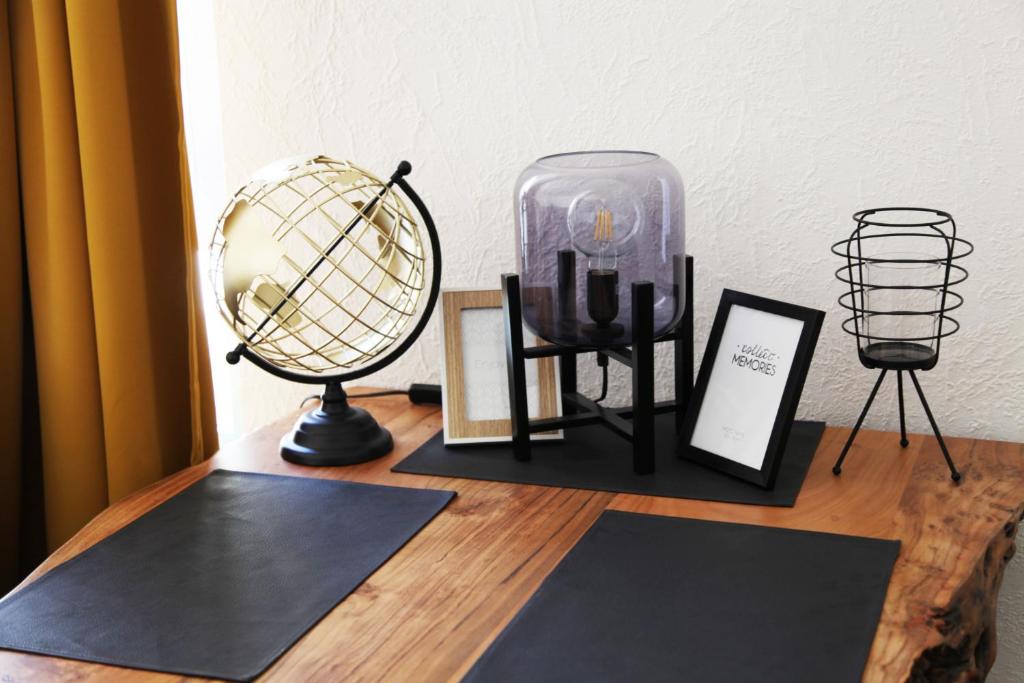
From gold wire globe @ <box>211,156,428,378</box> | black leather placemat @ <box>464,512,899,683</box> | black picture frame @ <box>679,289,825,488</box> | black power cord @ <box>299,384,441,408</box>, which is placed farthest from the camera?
black power cord @ <box>299,384,441,408</box>

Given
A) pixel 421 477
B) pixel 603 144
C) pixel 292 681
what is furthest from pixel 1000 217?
pixel 292 681

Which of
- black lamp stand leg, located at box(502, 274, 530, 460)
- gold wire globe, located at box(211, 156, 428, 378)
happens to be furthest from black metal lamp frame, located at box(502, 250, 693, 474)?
gold wire globe, located at box(211, 156, 428, 378)

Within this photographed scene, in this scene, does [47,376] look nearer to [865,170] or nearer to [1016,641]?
[865,170]

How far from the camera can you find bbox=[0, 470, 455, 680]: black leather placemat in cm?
83

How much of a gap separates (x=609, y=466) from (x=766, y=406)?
20 cm

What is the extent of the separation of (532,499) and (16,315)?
730 millimetres

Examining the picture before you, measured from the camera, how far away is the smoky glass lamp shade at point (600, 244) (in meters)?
1.16

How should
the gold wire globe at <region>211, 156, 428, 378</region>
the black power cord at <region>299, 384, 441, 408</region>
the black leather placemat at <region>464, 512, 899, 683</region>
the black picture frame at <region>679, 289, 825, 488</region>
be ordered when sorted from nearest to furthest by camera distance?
the black leather placemat at <region>464, 512, 899, 683</region> → the black picture frame at <region>679, 289, 825, 488</region> → the gold wire globe at <region>211, 156, 428, 378</region> → the black power cord at <region>299, 384, 441, 408</region>

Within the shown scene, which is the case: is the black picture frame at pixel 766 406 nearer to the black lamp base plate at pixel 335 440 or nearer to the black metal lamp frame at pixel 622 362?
the black metal lamp frame at pixel 622 362

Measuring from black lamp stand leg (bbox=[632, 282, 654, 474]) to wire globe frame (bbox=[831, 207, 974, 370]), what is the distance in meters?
0.21

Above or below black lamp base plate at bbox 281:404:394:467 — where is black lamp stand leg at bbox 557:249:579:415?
above

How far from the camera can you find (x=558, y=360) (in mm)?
1301

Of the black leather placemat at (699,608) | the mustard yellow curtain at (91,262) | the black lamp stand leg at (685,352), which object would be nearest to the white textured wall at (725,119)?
the black lamp stand leg at (685,352)

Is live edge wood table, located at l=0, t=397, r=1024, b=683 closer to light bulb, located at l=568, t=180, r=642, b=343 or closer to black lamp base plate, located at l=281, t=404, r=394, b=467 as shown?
black lamp base plate, located at l=281, t=404, r=394, b=467
